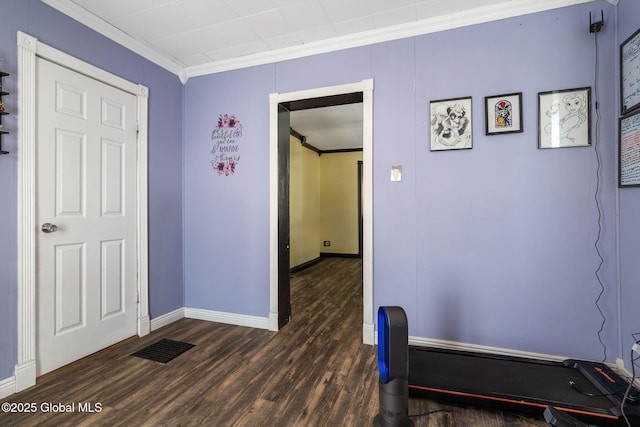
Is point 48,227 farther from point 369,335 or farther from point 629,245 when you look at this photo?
point 629,245

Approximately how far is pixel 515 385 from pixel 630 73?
2038 millimetres

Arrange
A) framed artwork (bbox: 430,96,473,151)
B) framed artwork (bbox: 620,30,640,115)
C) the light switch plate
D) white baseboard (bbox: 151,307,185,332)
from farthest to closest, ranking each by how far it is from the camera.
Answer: white baseboard (bbox: 151,307,185,332) < the light switch plate < framed artwork (bbox: 430,96,473,151) < framed artwork (bbox: 620,30,640,115)

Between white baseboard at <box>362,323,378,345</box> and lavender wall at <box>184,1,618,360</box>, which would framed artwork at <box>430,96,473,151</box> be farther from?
white baseboard at <box>362,323,378,345</box>

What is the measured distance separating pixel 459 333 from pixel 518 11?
2.48 metres

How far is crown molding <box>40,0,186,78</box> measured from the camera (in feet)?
7.09

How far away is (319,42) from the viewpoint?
107 inches

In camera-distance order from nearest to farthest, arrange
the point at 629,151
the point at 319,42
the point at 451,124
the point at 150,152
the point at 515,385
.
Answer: the point at 515,385
the point at 629,151
the point at 451,124
the point at 319,42
the point at 150,152

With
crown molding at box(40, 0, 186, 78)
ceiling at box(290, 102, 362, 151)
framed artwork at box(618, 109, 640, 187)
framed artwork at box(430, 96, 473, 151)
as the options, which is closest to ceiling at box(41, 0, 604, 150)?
crown molding at box(40, 0, 186, 78)

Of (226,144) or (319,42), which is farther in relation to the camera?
(226,144)

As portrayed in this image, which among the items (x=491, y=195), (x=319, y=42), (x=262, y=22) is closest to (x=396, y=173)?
(x=491, y=195)

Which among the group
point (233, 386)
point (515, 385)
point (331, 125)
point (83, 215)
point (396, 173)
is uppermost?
point (331, 125)

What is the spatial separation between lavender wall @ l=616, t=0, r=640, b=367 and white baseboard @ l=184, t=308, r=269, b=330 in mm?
2725

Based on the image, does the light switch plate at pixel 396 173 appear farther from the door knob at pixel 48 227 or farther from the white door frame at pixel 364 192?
the door knob at pixel 48 227

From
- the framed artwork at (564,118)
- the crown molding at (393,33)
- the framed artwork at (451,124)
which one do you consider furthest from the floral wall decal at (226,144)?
the framed artwork at (564,118)
